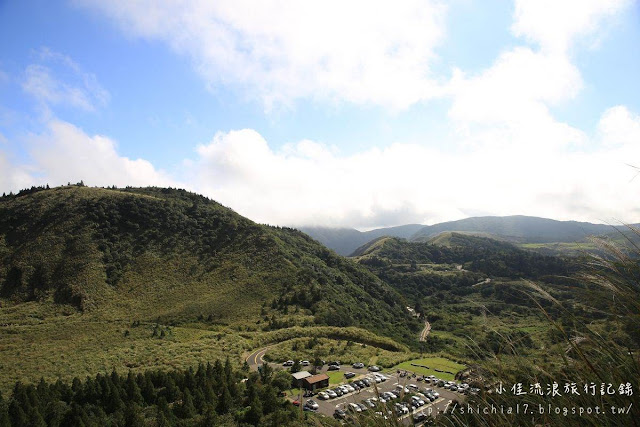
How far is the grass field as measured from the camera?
39.5 meters

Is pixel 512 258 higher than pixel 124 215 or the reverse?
the reverse

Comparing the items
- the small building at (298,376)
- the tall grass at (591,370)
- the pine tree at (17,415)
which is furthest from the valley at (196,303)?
the pine tree at (17,415)

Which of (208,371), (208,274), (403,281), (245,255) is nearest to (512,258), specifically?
(403,281)

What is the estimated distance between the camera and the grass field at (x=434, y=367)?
130ft

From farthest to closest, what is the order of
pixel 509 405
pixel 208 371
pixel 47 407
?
pixel 208 371 < pixel 47 407 < pixel 509 405

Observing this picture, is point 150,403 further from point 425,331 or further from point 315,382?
point 425,331

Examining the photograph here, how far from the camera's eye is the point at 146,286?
73.4m

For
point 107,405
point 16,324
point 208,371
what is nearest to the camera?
point 107,405

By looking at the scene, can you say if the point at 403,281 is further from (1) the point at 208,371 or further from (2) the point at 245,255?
(1) the point at 208,371

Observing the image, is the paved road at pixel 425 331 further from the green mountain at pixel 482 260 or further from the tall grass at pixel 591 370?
the tall grass at pixel 591 370

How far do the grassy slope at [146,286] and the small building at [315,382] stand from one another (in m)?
14.1

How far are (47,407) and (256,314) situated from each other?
137ft

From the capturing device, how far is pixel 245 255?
8631cm

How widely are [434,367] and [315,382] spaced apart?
18.4 m
